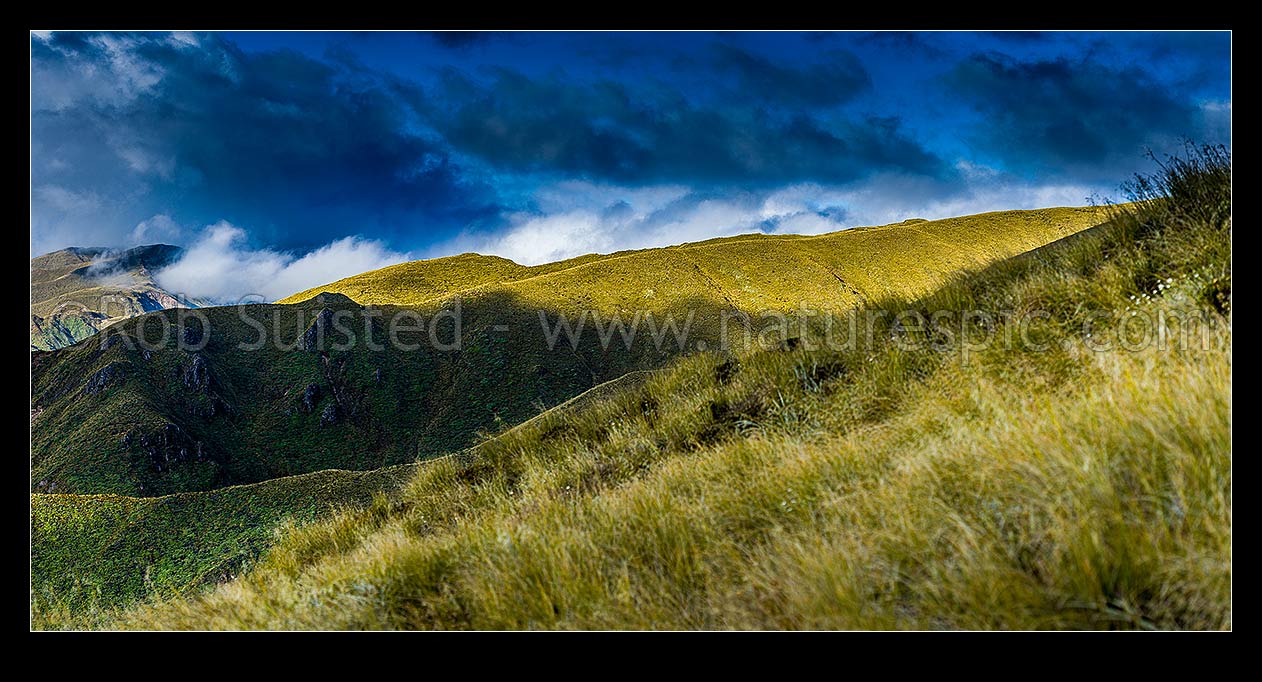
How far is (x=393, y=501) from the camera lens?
7453 mm

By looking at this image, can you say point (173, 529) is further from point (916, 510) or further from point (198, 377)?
point (198, 377)

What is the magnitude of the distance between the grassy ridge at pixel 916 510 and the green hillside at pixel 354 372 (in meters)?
21.2

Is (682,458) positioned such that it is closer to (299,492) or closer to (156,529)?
(299,492)

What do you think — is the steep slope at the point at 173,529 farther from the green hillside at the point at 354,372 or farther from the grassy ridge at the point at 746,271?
the grassy ridge at the point at 746,271

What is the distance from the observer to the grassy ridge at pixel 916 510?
1.91 meters

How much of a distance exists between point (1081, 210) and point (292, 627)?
9495 centimetres

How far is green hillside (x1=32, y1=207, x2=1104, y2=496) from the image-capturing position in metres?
31.5

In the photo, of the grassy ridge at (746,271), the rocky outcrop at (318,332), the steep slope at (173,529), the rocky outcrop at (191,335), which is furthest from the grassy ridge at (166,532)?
the rocky outcrop at (191,335)

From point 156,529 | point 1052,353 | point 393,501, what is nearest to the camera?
point 1052,353

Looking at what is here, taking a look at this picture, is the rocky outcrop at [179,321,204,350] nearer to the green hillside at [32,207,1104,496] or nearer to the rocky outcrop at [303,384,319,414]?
the green hillside at [32,207,1104,496]

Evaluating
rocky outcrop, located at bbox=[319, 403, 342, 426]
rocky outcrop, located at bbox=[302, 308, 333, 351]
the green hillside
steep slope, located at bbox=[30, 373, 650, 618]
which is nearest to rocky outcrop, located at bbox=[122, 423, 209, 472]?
the green hillside

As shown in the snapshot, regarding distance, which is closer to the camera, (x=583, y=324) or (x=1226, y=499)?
(x=1226, y=499)

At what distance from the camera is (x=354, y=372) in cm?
4106
